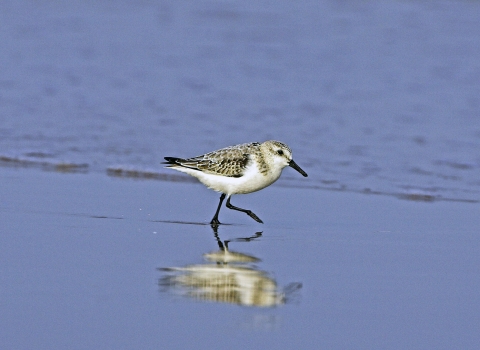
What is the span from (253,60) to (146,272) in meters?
10.5

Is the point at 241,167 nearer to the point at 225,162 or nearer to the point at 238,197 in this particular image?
the point at 225,162

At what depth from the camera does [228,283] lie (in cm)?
574

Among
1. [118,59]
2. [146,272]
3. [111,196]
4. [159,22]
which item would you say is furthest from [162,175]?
[159,22]

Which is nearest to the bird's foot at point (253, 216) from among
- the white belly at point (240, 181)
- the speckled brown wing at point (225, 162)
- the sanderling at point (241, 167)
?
the sanderling at point (241, 167)

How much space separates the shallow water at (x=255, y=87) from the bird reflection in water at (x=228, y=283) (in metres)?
3.16

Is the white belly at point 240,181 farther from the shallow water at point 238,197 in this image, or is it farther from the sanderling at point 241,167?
the shallow water at point 238,197

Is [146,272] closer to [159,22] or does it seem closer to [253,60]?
[253,60]

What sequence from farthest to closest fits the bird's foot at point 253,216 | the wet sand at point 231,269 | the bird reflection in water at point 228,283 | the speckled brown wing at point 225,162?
1. the speckled brown wing at point 225,162
2. the bird's foot at point 253,216
3. the bird reflection in water at point 228,283
4. the wet sand at point 231,269

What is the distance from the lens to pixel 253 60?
16047mm

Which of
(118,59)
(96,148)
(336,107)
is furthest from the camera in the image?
(118,59)

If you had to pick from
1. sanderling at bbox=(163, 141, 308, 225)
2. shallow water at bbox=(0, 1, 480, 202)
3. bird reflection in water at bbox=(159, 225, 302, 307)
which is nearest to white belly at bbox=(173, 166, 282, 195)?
sanderling at bbox=(163, 141, 308, 225)

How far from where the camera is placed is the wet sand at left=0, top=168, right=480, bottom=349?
4.82 m

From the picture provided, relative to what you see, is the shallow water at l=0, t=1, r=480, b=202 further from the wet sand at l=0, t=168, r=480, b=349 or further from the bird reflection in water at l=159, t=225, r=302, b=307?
the bird reflection in water at l=159, t=225, r=302, b=307

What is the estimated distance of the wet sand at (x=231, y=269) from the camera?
4816mm
